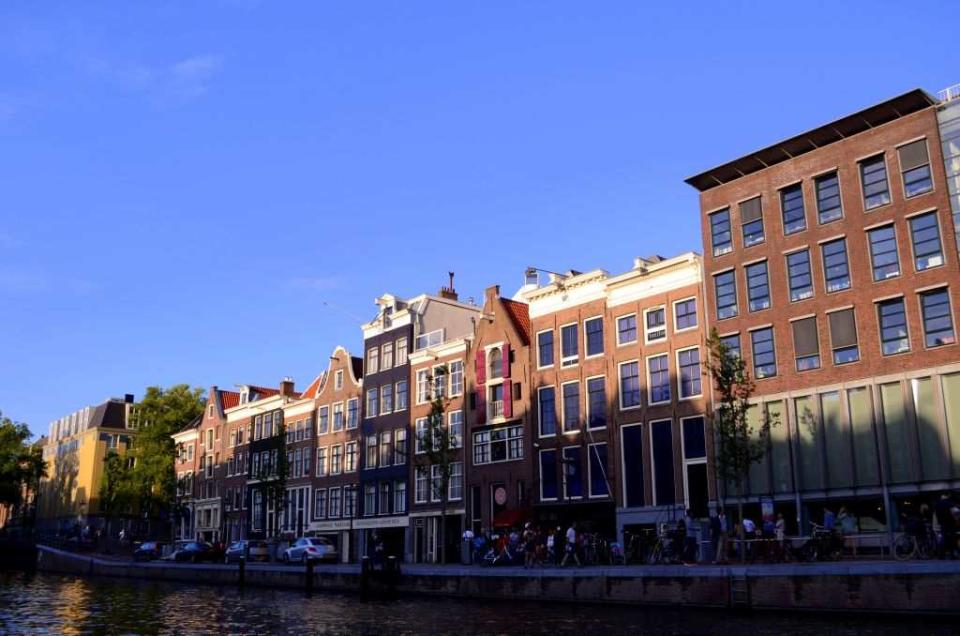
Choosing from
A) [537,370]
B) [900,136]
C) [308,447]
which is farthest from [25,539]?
[900,136]

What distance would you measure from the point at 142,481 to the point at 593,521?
6034cm

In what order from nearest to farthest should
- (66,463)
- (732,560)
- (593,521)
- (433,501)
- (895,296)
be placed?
(732,560), (895,296), (593,521), (433,501), (66,463)

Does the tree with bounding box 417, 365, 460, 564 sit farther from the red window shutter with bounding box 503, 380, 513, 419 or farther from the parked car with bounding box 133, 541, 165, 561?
the parked car with bounding box 133, 541, 165, 561

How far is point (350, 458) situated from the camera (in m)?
70.6

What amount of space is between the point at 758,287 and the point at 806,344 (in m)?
3.94

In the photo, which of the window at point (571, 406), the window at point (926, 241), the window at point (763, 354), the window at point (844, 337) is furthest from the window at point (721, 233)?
the window at point (571, 406)

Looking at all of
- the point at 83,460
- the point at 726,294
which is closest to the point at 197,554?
the point at 726,294

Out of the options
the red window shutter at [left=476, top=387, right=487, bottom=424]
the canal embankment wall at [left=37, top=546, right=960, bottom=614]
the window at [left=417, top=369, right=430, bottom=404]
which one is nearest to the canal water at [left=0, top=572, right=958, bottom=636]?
the canal embankment wall at [left=37, top=546, right=960, bottom=614]

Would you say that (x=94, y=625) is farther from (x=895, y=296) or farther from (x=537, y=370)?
(x=895, y=296)

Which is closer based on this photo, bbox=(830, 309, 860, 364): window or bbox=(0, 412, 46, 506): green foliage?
bbox=(830, 309, 860, 364): window

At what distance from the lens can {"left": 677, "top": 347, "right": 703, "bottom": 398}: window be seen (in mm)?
45656

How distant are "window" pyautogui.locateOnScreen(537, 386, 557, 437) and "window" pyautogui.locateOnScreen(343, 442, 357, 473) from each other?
21.4 metres

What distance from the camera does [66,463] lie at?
14225 cm

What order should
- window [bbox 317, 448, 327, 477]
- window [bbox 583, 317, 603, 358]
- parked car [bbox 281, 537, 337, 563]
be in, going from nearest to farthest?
window [bbox 583, 317, 603, 358]
parked car [bbox 281, 537, 337, 563]
window [bbox 317, 448, 327, 477]
